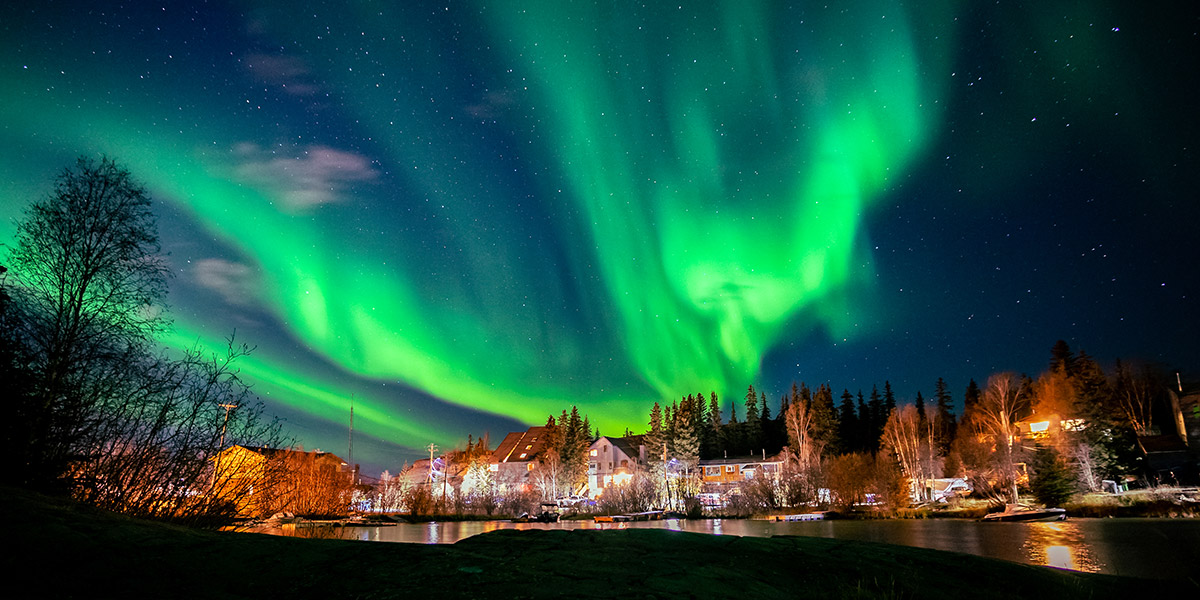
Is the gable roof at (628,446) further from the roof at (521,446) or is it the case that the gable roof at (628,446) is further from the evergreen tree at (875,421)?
the evergreen tree at (875,421)

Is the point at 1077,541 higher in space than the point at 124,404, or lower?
lower

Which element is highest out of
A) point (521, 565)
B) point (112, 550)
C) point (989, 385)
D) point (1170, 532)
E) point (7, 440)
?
point (989, 385)

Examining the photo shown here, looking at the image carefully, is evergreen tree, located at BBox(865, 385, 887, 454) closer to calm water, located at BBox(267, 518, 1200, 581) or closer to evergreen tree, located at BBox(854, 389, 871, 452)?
evergreen tree, located at BBox(854, 389, 871, 452)

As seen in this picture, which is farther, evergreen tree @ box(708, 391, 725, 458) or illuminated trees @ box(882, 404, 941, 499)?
evergreen tree @ box(708, 391, 725, 458)

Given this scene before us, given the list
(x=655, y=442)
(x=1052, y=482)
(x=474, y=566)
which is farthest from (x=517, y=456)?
(x=474, y=566)

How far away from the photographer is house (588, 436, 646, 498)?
127m

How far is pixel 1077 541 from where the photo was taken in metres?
43.0

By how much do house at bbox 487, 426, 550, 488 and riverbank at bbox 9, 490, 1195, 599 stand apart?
372 feet

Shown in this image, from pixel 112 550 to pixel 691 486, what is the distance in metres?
106

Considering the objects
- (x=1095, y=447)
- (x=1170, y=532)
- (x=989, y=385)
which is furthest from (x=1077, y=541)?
(x=989, y=385)

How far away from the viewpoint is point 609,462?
131 m

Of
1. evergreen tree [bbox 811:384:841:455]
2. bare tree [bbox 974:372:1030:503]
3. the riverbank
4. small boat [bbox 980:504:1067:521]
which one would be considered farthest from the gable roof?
the riverbank

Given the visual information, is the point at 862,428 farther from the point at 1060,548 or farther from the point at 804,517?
the point at 1060,548

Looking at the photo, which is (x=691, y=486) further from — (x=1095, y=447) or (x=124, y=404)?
(x=124, y=404)
